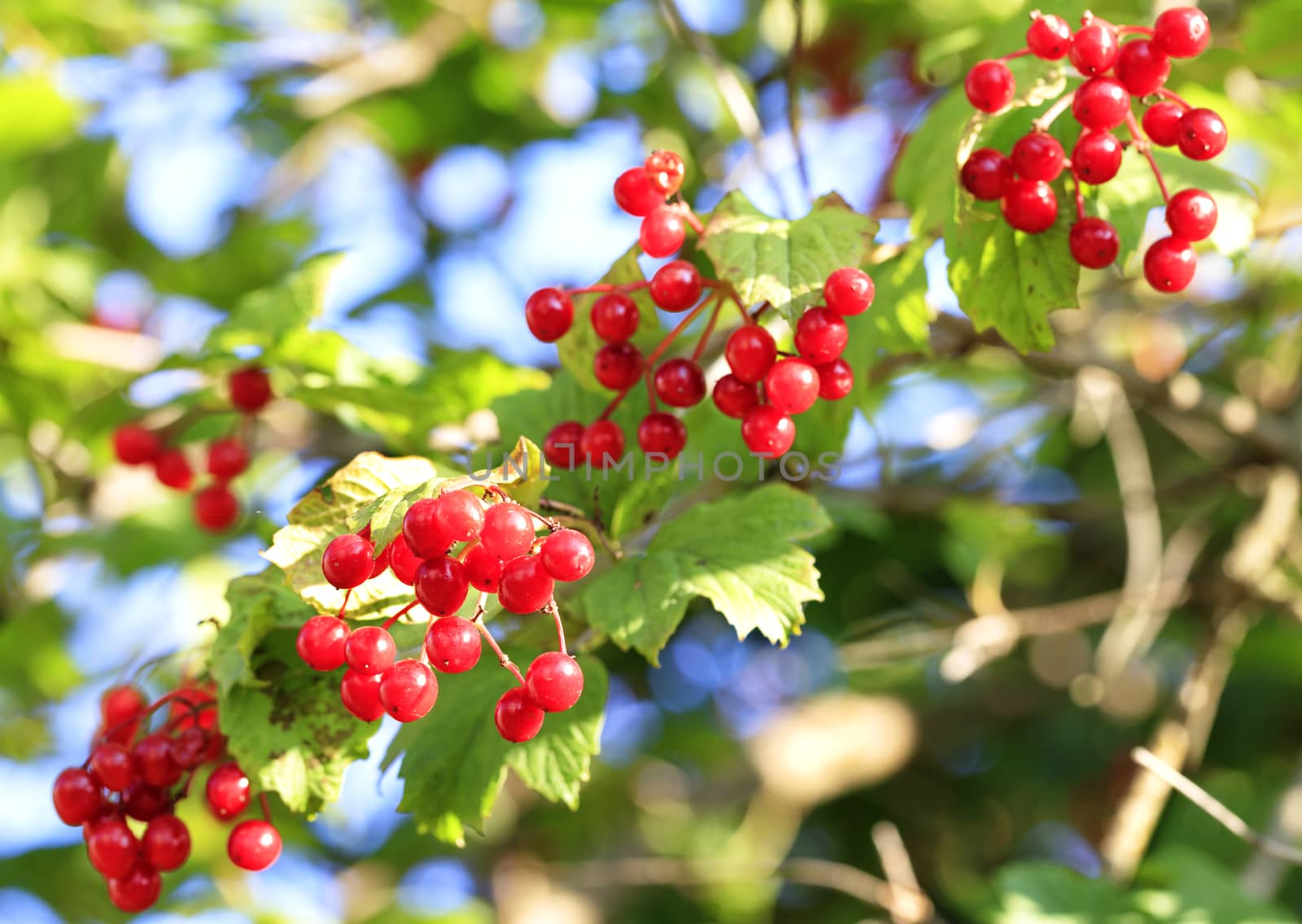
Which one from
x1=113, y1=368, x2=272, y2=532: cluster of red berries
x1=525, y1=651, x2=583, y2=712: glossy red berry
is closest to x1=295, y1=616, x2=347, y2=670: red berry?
x1=525, y1=651, x2=583, y2=712: glossy red berry

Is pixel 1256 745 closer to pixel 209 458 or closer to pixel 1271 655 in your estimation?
pixel 1271 655

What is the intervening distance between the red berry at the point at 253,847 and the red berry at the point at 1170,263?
1.41m

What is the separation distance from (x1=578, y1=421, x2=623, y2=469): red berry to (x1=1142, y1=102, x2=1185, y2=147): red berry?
820 millimetres

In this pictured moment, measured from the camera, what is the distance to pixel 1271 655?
345 cm

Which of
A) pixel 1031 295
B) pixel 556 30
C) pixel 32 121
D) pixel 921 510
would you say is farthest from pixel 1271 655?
pixel 32 121

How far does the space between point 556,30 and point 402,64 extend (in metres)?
0.58

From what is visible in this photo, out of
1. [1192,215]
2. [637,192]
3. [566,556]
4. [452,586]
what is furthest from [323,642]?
[1192,215]

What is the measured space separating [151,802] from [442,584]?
27.9 inches

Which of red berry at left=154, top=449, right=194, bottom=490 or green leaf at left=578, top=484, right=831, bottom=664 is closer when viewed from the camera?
green leaf at left=578, top=484, right=831, bottom=664

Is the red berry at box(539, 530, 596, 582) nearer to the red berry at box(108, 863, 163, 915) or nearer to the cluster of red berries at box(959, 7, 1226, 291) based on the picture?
the cluster of red berries at box(959, 7, 1226, 291)

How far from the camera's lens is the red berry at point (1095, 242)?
4.62 ft

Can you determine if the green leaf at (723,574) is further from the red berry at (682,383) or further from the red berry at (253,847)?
Result: the red berry at (253,847)

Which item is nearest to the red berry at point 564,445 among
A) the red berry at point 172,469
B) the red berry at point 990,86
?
the red berry at point 990,86

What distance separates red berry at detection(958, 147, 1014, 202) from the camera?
1384 mm
